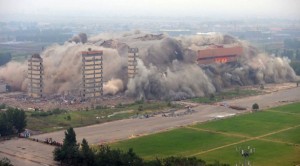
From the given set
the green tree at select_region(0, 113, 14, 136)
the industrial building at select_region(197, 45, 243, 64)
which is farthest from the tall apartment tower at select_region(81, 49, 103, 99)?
the green tree at select_region(0, 113, 14, 136)

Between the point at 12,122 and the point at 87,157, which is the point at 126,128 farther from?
the point at 87,157

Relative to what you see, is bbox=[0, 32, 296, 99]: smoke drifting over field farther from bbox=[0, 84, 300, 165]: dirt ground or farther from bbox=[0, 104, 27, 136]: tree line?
bbox=[0, 104, 27, 136]: tree line

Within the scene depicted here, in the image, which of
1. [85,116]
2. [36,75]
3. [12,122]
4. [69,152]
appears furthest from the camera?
[36,75]

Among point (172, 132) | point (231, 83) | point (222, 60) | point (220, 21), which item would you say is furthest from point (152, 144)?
point (220, 21)

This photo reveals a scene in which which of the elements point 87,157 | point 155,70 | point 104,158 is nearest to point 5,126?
point 87,157

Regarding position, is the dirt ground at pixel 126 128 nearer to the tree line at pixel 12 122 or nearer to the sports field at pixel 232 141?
the tree line at pixel 12 122

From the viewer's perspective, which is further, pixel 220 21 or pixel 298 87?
pixel 220 21

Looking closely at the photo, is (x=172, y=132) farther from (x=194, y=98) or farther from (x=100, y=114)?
(x=194, y=98)
